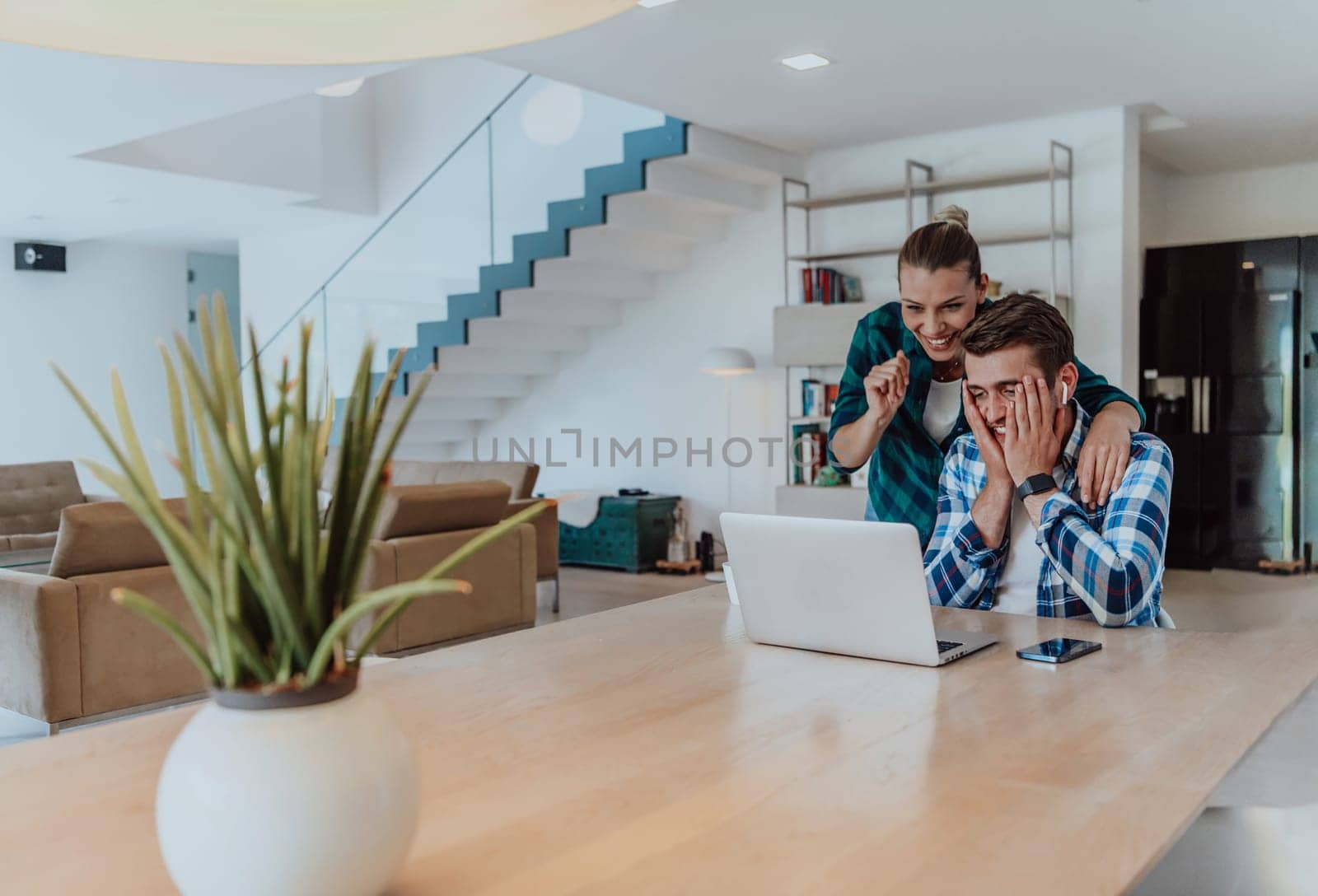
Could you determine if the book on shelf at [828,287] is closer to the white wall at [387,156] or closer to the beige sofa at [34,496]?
the white wall at [387,156]

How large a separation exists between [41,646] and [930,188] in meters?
5.44

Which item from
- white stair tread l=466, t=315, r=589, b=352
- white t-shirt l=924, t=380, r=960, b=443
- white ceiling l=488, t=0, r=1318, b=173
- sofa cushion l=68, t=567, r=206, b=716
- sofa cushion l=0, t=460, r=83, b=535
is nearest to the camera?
white t-shirt l=924, t=380, r=960, b=443

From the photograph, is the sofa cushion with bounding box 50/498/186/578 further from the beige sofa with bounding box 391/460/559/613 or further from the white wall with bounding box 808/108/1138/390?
the white wall with bounding box 808/108/1138/390

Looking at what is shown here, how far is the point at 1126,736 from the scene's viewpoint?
1265 millimetres

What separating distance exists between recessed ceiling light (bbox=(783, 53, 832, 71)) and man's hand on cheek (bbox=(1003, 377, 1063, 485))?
→ 12.5 ft

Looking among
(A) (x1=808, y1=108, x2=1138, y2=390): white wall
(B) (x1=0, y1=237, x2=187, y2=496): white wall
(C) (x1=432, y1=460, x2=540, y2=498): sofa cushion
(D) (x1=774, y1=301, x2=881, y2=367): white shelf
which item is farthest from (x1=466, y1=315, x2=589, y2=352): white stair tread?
(B) (x1=0, y1=237, x2=187, y2=496): white wall

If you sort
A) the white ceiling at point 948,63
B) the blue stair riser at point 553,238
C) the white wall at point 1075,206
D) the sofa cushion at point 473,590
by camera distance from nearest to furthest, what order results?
the white ceiling at point 948,63
the sofa cushion at point 473,590
the white wall at point 1075,206
the blue stair riser at point 553,238

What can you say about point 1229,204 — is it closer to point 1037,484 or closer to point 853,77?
point 853,77

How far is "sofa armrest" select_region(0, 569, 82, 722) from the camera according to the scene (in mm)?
3732

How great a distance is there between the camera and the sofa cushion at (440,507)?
4.98 metres

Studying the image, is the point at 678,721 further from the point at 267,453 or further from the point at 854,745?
the point at 267,453

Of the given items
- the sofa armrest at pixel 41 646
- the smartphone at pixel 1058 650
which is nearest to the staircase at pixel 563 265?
the sofa armrest at pixel 41 646

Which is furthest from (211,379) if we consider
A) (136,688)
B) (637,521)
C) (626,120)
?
(637,521)

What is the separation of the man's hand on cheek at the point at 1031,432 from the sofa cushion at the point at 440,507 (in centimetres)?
332
